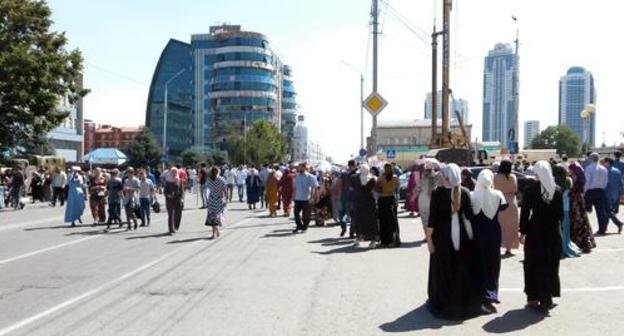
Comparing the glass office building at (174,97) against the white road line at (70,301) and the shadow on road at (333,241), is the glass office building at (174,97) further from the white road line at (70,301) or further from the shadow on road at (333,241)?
the white road line at (70,301)

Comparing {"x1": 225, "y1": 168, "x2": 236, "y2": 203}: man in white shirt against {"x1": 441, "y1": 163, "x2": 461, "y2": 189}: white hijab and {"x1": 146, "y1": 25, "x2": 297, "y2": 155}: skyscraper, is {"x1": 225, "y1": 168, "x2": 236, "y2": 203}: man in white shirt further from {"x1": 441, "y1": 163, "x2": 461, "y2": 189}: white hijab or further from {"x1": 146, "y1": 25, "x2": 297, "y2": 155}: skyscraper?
{"x1": 146, "y1": 25, "x2": 297, "y2": 155}: skyscraper

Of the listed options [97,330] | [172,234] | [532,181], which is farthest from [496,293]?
[172,234]

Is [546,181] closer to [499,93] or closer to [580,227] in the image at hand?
[580,227]

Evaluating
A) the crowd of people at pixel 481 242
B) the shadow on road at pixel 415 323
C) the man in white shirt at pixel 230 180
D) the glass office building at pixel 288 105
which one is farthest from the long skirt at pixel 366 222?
the glass office building at pixel 288 105

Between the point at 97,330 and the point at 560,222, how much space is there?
526cm

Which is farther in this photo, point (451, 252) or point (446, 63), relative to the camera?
point (446, 63)

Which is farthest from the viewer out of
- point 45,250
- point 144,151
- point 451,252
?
point 144,151

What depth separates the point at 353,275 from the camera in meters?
10.8

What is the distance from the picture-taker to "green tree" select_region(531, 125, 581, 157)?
490ft

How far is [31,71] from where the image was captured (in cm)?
3275

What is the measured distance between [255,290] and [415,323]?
8.95 ft

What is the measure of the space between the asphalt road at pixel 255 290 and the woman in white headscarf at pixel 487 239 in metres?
0.33

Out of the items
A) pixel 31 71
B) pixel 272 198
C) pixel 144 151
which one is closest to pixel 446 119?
pixel 272 198

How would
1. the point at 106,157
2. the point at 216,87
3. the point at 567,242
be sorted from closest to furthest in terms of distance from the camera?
1. the point at 567,242
2. the point at 106,157
3. the point at 216,87
